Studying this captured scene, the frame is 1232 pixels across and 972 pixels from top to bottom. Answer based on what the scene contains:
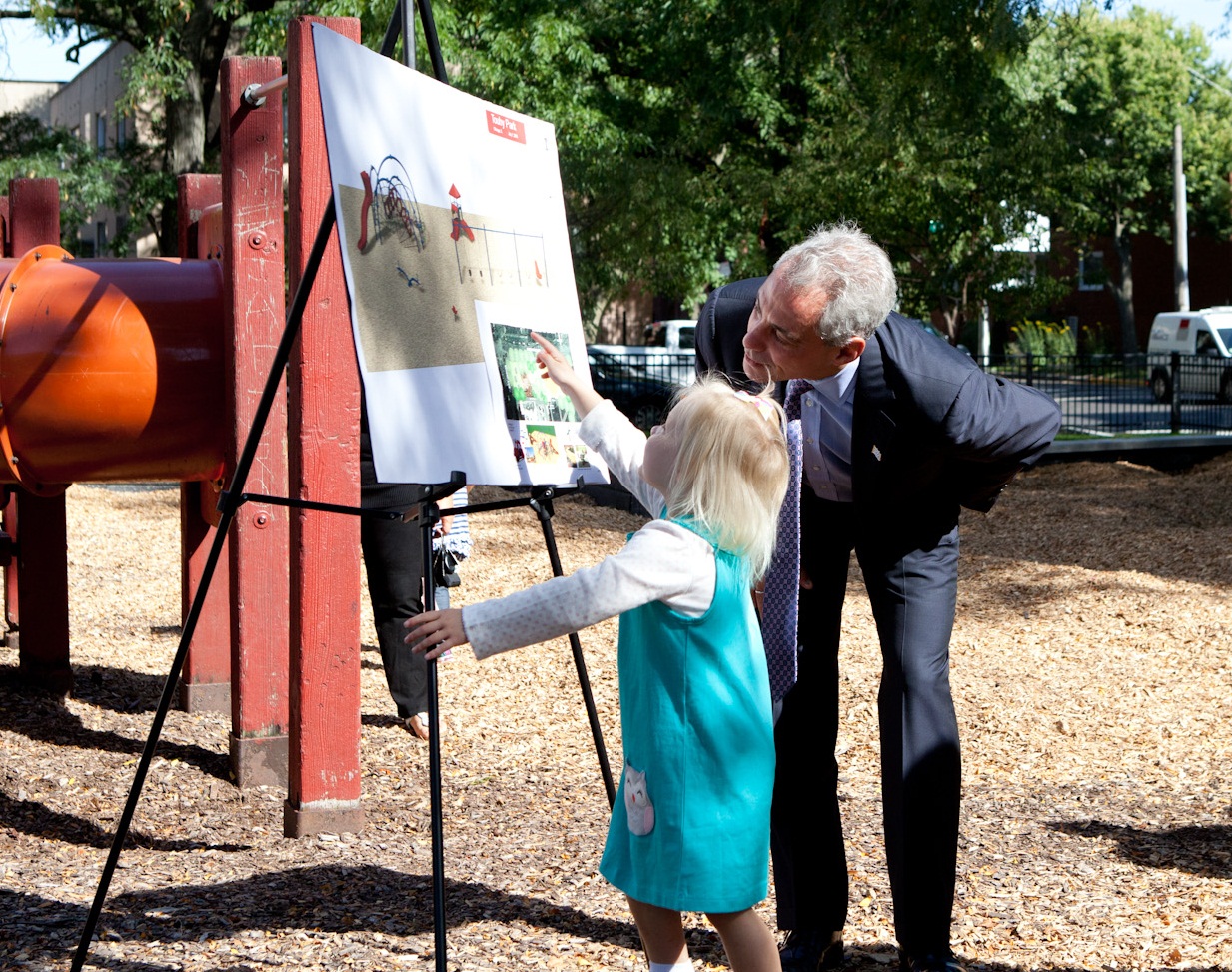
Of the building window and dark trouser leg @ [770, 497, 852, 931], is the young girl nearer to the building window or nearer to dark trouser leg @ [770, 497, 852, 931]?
dark trouser leg @ [770, 497, 852, 931]

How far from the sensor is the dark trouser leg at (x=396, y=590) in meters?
5.02

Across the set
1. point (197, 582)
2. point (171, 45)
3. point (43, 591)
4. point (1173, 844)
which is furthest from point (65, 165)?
point (1173, 844)

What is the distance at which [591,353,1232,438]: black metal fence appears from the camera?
51.1ft

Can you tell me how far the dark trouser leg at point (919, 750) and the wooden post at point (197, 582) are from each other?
315 centimetres

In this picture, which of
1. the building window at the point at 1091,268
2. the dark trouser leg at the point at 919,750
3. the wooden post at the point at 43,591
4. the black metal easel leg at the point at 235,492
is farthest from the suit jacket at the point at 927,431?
the building window at the point at 1091,268

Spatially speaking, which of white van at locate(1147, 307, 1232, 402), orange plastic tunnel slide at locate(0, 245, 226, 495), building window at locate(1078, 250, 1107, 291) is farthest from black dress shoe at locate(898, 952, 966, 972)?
building window at locate(1078, 250, 1107, 291)

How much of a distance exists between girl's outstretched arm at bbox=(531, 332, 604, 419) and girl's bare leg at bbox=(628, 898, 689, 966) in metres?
1.02

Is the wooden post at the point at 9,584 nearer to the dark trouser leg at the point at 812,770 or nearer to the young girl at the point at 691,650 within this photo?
the dark trouser leg at the point at 812,770

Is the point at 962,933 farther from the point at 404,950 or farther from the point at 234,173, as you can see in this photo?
the point at 234,173

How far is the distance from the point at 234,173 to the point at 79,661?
307 cm

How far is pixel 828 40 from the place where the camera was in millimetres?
11789

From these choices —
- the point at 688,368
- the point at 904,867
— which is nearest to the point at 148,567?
the point at 904,867

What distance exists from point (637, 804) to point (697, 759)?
15 cm

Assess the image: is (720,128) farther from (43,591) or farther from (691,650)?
(691,650)
